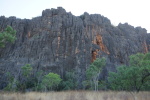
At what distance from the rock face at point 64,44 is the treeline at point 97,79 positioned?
7122 mm

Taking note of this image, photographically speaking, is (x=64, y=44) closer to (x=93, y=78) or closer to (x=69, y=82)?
(x=69, y=82)

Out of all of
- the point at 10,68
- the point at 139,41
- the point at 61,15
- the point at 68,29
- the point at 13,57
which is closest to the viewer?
the point at 10,68

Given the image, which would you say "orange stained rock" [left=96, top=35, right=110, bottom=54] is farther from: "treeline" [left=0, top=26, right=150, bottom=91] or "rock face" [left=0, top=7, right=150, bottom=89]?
"treeline" [left=0, top=26, right=150, bottom=91]

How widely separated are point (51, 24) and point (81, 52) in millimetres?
25771

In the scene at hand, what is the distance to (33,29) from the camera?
94.5m

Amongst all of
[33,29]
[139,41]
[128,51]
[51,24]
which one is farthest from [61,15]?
[139,41]

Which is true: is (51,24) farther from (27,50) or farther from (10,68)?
(10,68)

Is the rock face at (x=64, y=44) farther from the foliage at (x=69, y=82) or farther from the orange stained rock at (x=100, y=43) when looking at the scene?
the foliage at (x=69, y=82)

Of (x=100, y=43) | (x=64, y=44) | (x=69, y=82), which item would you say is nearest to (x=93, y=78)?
(x=69, y=82)

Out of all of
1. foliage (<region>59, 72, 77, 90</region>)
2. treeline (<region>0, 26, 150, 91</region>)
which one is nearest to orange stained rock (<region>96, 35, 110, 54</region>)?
treeline (<region>0, 26, 150, 91</region>)

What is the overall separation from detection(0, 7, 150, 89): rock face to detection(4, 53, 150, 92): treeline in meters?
7.12

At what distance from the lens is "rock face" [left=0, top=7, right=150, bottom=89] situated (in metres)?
77.8

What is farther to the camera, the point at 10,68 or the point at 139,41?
the point at 139,41

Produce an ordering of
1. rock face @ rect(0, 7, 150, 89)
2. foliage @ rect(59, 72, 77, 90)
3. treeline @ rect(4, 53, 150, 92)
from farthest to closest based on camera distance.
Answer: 1. rock face @ rect(0, 7, 150, 89)
2. foliage @ rect(59, 72, 77, 90)
3. treeline @ rect(4, 53, 150, 92)
